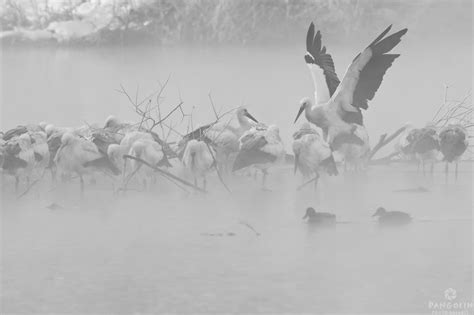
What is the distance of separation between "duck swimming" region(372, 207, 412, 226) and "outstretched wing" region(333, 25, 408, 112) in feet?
4.55

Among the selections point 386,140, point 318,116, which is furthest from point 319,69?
point 386,140

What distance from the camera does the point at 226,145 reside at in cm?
516

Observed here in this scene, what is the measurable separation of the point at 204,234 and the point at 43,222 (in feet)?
2.39

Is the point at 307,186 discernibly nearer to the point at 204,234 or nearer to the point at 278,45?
the point at 204,234

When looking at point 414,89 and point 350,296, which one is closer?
point 350,296

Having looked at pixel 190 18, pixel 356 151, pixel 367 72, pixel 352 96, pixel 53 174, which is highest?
pixel 190 18

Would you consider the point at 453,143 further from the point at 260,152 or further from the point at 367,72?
the point at 260,152

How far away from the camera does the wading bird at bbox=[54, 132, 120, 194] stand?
4.86 m

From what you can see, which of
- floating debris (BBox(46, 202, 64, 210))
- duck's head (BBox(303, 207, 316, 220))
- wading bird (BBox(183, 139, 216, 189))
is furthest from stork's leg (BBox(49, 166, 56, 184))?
duck's head (BBox(303, 207, 316, 220))

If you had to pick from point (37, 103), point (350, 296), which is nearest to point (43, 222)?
point (350, 296)

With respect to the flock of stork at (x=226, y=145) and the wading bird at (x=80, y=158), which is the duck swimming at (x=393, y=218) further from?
the wading bird at (x=80, y=158)

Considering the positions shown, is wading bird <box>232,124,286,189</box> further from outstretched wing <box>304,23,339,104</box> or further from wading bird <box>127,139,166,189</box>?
outstretched wing <box>304,23,339,104</box>

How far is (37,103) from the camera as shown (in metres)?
7.45

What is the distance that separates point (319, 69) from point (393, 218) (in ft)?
6.83
